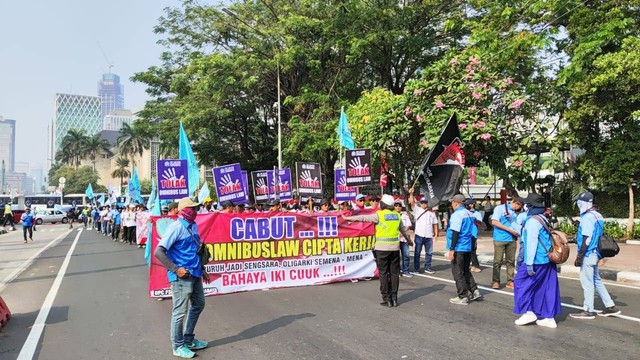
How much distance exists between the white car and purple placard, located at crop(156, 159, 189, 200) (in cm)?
4073

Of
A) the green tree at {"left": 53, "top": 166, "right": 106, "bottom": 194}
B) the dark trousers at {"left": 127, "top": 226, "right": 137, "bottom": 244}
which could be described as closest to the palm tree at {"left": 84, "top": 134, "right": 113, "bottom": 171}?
the green tree at {"left": 53, "top": 166, "right": 106, "bottom": 194}

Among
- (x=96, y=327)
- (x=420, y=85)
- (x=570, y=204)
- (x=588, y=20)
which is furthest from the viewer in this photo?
(x=570, y=204)

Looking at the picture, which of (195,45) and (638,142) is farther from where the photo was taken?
(195,45)

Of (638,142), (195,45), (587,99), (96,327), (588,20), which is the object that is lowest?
(96,327)

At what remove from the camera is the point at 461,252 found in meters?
7.81

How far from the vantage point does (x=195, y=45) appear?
3012 centimetres

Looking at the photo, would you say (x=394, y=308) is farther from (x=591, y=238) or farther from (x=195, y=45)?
(x=195, y=45)

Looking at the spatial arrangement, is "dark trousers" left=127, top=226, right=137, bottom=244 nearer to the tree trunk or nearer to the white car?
the tree trunk

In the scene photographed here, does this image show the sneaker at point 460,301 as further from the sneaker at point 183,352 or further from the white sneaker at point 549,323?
the sneaker at point 183,352

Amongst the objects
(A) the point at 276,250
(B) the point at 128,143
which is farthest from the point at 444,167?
(B) the point at 128,143

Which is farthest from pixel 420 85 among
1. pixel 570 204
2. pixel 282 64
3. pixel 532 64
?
pixel 282 64

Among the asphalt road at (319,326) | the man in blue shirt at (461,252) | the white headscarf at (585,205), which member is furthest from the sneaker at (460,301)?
the white headscarf at (585,205)

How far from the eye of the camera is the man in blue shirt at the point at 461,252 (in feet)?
25.4

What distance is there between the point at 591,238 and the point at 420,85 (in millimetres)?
9665
